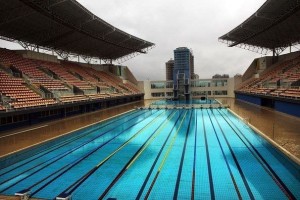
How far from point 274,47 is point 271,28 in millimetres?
10721

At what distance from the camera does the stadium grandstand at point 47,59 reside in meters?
18.7

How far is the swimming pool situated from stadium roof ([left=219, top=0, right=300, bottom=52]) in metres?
17.1

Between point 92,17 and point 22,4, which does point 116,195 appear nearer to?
point 22,4

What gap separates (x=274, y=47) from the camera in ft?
138

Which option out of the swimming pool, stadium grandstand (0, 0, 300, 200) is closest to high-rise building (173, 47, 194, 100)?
stadium grandstand (0, 0, 300, 200)

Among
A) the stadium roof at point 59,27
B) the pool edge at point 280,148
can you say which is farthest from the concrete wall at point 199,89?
the pool edge at point 280,148

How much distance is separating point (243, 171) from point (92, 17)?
2475 centimetres

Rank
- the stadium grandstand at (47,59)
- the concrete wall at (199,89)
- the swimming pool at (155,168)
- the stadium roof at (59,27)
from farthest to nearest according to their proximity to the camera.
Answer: the concrete wall at (199,89) < the stadium roof at (59,27) < the stadium grandstand at (47,59) < the swimming pool at (155,168)

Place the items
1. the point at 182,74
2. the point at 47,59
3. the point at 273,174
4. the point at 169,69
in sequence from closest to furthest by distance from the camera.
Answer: the point at 273,174, the point at 47,59, the point at 182,74, the point at 169,69

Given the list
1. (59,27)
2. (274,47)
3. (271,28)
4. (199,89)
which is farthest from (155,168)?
Answer: (199,89)

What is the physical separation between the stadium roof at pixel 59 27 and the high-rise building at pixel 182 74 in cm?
1239

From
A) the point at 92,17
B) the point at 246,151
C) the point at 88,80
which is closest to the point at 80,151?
the point at 246,151

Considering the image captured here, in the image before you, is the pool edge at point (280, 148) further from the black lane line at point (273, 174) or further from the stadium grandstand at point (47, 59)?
the stadium grandstand at point (47, 59)

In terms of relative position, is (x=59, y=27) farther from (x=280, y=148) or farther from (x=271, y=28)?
(x=271, y=28)
